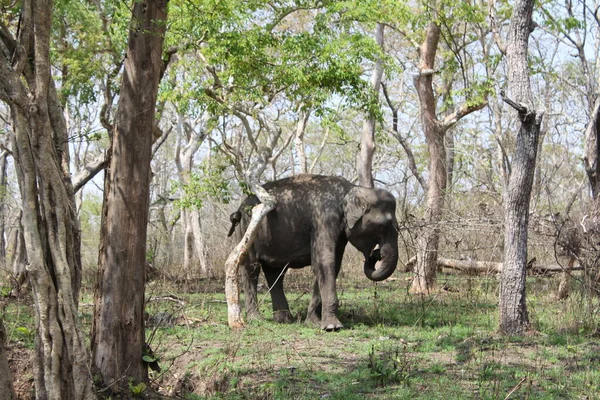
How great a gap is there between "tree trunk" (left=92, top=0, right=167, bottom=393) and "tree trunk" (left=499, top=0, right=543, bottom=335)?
16.5ft

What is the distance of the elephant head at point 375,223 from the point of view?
10.6 m

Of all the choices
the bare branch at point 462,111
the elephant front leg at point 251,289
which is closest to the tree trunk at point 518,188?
the elephant front leg at point 251,289

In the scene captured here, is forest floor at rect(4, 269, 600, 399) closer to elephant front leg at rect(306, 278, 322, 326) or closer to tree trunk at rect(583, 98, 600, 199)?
A: elephant front leg at rect(306, 278, 322, 326)

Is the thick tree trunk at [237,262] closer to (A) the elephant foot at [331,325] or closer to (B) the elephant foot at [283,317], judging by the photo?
(B) the elephant foot at [283,317]

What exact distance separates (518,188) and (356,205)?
252 cm

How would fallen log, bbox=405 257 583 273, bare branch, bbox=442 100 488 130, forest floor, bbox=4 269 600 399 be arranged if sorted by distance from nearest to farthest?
forest floor, bbox=4 269 600 399 < fallen log, bbox=405 257 583 273 < bare branch, bbox=442 100 488 130

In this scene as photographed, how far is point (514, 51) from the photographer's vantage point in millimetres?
9375

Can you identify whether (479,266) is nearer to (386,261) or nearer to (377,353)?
(386,261)

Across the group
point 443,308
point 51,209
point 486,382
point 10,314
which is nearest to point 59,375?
point 51,209

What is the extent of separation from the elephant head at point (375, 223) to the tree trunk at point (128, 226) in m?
4.96

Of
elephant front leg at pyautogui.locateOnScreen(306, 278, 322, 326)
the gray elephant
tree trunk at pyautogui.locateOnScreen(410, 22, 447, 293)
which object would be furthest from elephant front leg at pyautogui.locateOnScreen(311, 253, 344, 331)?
tree trunk at pyautogui.locateOnScreen(410, 22, 447, 293)

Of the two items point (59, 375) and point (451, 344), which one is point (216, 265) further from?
point (59, 375)

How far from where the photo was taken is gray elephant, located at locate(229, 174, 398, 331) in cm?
1067

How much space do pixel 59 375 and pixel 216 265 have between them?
13.4 meters
